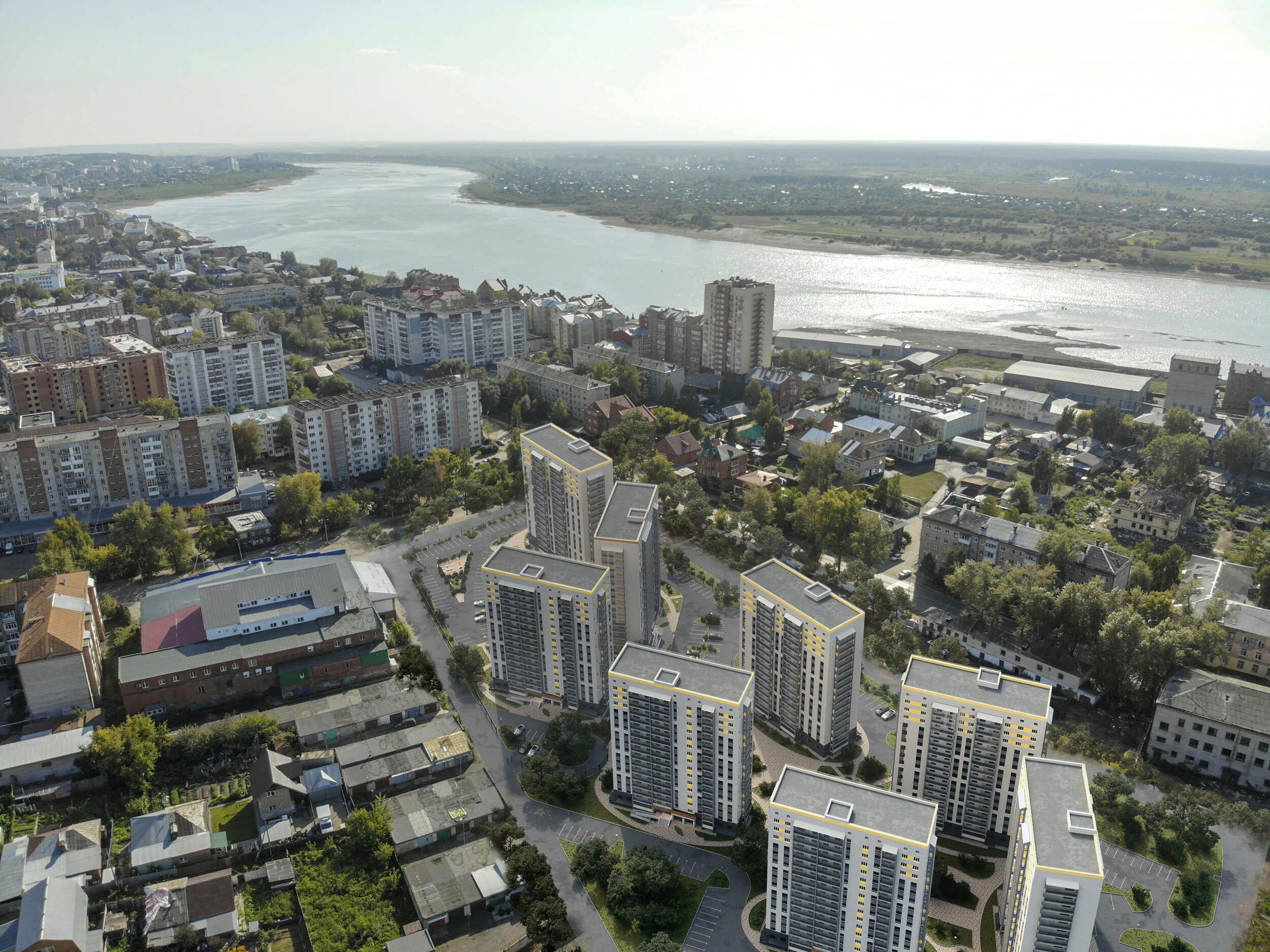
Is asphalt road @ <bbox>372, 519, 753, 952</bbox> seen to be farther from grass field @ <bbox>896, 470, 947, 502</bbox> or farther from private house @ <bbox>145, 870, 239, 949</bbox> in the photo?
grass field @ <bbox>896, 470, 947, 502</bbox>

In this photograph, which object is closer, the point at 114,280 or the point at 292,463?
the point at 292,463

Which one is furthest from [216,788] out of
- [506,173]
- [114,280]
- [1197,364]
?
[506,173]

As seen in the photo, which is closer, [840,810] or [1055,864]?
[1055,864]

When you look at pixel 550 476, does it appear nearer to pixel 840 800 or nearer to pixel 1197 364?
pixel 840 800

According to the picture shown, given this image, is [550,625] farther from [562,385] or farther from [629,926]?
[562,385]

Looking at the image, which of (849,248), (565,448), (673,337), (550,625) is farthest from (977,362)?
(849,248)

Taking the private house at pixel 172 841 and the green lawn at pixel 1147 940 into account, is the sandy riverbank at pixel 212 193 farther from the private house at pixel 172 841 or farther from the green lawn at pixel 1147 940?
the green lawn at pixel 1147 940
